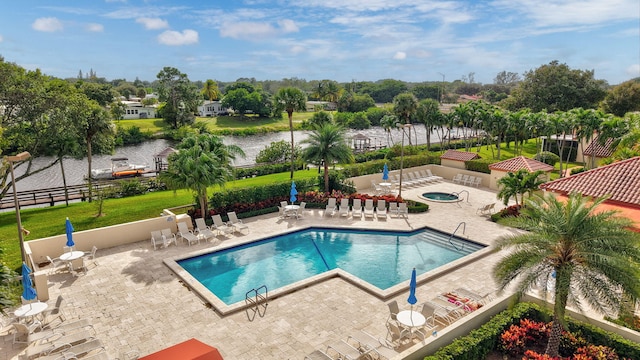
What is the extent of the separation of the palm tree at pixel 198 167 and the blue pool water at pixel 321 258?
3.39m

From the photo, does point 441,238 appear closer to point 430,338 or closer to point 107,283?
point 430,338

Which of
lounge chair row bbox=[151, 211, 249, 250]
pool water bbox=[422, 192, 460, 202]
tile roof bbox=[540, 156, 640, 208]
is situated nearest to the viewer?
tile roof bbox=[540, 156, 640, 208]

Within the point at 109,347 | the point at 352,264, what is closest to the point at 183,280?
the point at 109,347

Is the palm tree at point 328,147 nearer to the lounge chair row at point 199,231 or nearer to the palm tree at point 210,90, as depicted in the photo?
the lounge chair row at point 199,231

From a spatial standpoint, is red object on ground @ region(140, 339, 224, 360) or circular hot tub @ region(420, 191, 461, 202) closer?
red object on ground @ region(140, 339, 224, 360)

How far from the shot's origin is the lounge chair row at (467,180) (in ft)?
93.9

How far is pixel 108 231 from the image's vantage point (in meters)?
17.0

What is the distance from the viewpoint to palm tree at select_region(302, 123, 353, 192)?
23.6 meters

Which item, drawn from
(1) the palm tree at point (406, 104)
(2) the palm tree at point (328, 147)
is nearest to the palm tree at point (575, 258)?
(2) the palm tree at point (328, 147)

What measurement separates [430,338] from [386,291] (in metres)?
3.68

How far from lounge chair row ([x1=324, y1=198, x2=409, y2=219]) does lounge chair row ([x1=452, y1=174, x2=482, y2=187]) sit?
9340 mm

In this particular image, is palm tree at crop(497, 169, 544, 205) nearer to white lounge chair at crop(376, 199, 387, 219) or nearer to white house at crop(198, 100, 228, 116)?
white lounge chair at crop(376, 199, 387, 219)

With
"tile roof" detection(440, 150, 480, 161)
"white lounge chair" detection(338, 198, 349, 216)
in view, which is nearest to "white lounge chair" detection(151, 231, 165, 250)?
"white lounge chair" detection(338, 198, 349, 216)

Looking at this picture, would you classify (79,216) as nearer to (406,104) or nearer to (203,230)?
(203,230)
